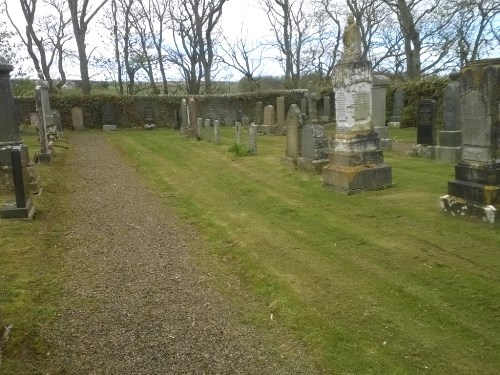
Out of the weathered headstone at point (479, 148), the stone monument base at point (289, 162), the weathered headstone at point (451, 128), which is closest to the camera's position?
the weathered headstone at point (479, 148)

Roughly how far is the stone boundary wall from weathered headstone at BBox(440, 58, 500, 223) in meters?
22.2

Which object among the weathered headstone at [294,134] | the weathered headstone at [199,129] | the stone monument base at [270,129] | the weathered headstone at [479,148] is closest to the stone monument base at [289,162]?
the weathered headstone at [294,134]

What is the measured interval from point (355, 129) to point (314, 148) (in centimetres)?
178

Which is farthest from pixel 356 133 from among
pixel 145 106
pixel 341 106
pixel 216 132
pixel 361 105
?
pixel 145 106

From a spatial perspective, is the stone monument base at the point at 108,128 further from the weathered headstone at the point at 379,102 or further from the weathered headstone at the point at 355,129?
the weathered headstone at the point at 355,129

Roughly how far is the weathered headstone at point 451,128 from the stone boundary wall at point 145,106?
17.1 meters

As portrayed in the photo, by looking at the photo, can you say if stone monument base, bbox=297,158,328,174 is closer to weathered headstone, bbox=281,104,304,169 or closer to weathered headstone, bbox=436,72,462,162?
weathered headstone, bbox=281,104,304,169

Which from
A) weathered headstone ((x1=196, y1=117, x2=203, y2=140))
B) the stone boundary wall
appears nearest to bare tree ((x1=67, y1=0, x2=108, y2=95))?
the stone boundary wall

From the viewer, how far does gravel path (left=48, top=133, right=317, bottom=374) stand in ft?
10.6

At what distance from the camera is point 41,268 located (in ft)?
16.3

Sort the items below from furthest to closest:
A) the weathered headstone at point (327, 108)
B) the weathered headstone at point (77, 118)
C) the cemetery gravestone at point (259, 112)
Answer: the weathered headstone at point (77, 118), the cemetery gravestone at point (259, 112), the weathered headstone at point (327, 108)

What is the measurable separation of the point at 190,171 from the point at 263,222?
202 inches

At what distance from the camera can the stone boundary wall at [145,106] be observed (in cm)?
2611

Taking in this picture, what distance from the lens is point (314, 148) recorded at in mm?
10086
